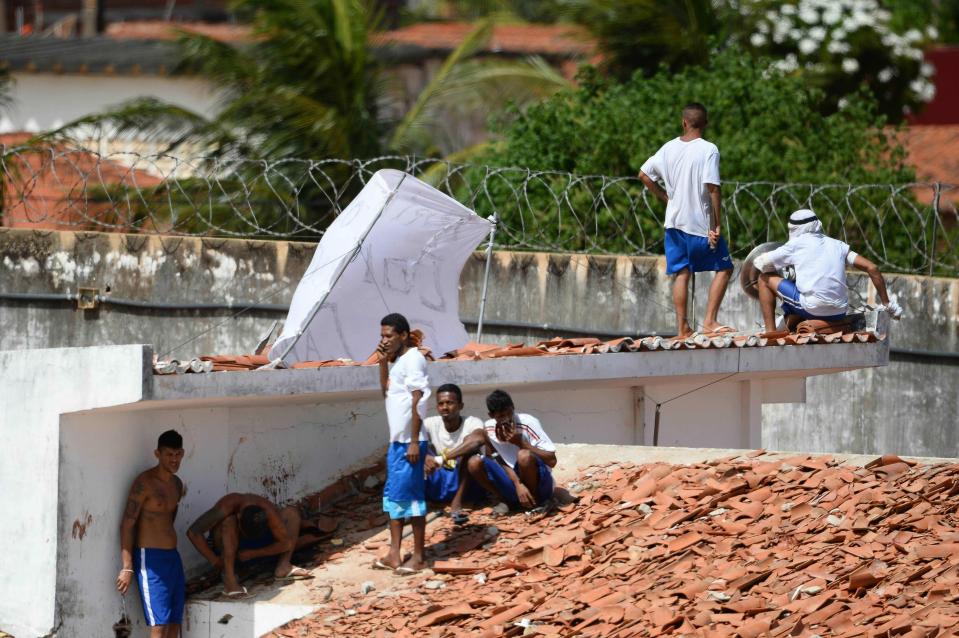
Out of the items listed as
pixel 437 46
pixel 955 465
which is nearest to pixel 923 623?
pixel 955 465

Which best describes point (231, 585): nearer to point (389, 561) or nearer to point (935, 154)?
point (389, 561)

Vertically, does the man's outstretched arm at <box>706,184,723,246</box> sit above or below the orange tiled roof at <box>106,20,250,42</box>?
below

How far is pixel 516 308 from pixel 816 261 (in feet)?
11.8

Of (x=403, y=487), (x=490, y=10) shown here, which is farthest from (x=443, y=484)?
(x=490, y=10)

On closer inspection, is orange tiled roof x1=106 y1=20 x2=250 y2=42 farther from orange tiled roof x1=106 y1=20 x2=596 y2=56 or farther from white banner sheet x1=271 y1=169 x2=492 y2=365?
white banner sheet x1=271 y1=169 x2=492 y2=365

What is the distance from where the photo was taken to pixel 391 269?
1153cm

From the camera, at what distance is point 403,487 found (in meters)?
9.43

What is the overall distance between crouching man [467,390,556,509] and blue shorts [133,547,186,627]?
189 cm

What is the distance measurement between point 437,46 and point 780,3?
22.9 ft

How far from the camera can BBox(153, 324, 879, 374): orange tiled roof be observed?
963cm

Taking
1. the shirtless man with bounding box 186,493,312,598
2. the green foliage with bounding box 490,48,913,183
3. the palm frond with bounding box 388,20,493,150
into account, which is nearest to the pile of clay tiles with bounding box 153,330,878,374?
the shirtless man with bounding box 186,493,312,598

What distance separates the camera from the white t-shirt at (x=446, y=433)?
33.3 feet

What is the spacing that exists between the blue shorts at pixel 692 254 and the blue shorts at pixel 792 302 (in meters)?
0.61

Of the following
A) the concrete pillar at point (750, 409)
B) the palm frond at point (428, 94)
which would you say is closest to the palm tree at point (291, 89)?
the palm frond at point (428, 94)
